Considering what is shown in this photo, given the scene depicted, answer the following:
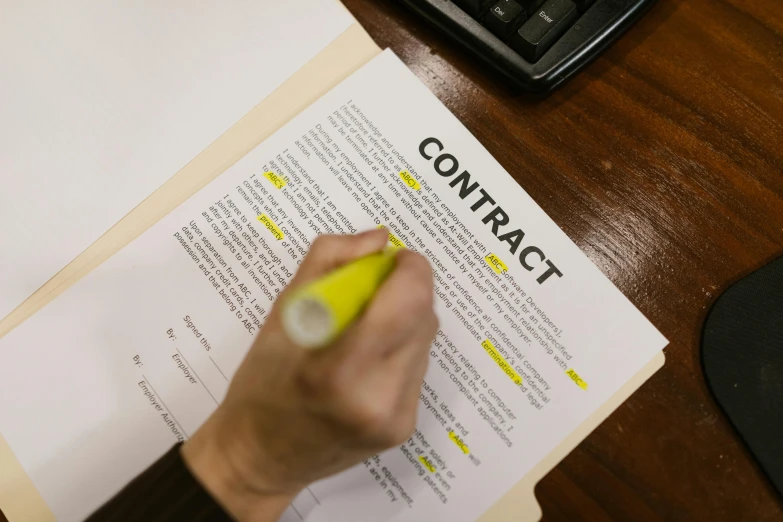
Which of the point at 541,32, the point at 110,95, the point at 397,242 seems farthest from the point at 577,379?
the point at 110,95

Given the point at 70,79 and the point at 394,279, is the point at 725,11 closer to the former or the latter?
the point at 394,279

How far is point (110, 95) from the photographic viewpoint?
439mm

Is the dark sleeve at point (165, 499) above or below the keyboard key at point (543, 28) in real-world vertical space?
below

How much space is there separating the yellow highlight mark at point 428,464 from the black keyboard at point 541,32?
0.94 ft

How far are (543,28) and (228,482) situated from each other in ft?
1.27

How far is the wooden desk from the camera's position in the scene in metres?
0.34

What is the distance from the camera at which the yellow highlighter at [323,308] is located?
7.8 inches

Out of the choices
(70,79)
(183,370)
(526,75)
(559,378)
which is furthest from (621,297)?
(70,79)

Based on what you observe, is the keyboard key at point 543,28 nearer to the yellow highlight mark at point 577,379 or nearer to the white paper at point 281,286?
the white paper at point 281,286

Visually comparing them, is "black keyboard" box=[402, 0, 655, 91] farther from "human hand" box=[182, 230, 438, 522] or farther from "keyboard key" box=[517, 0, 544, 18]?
"human hand" box=[182, 230, 438, 522]

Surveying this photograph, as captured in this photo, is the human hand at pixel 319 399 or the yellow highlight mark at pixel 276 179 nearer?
the human hand at pixel 319 399

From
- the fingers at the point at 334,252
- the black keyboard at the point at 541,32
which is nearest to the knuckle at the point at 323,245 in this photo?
the fingers at the point at 334,252

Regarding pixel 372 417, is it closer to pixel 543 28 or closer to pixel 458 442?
pixel 458 442

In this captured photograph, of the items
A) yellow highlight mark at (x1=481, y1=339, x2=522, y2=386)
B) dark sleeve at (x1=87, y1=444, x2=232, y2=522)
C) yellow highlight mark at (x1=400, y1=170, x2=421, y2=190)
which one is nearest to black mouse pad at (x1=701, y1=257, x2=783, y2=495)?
yellow highlight mark at (x1=481, y1=339, x2=522, y2=386)
